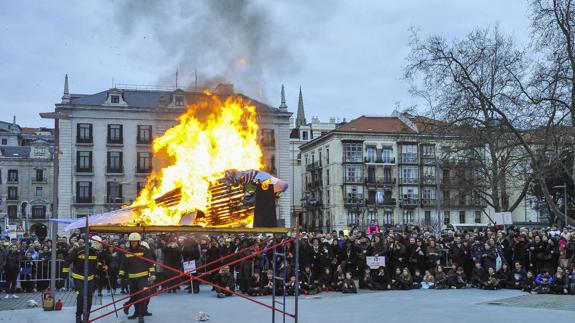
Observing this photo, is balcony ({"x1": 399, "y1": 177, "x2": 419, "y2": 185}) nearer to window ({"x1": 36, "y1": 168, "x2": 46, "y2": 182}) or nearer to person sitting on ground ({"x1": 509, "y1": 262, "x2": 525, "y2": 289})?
window ({"x1": 36, "y1": 168, "x2": 46, "y2": 182})

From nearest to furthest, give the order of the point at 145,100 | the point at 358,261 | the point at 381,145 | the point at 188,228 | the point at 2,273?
1. the point at 188,228
2. the point at 2,273
3. the point at 358,261
4. the point at 145,100
5. the point at 381,145

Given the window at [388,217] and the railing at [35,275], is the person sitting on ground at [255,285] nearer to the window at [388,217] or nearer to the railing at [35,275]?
the railing at [35,275]

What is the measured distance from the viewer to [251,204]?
33.0ft

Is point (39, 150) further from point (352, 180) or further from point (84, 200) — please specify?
point (352, 180)

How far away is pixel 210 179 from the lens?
10.7 m

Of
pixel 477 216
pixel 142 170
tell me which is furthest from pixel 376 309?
pixel 477 216

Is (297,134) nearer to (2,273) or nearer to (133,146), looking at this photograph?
(133,146)

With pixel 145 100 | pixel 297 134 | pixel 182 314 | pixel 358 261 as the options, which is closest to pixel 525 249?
pixel 358 261

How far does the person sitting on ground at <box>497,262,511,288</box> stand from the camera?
67.9 feet

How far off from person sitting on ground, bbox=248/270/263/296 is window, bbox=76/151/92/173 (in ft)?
147

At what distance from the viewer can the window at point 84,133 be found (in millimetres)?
60062

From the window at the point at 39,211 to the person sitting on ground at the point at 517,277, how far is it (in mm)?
81274

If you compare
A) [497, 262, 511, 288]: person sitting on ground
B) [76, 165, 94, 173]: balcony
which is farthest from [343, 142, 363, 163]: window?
[497, 262, 511, 288]: person sitting on ground

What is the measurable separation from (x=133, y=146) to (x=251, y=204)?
51.0 m
